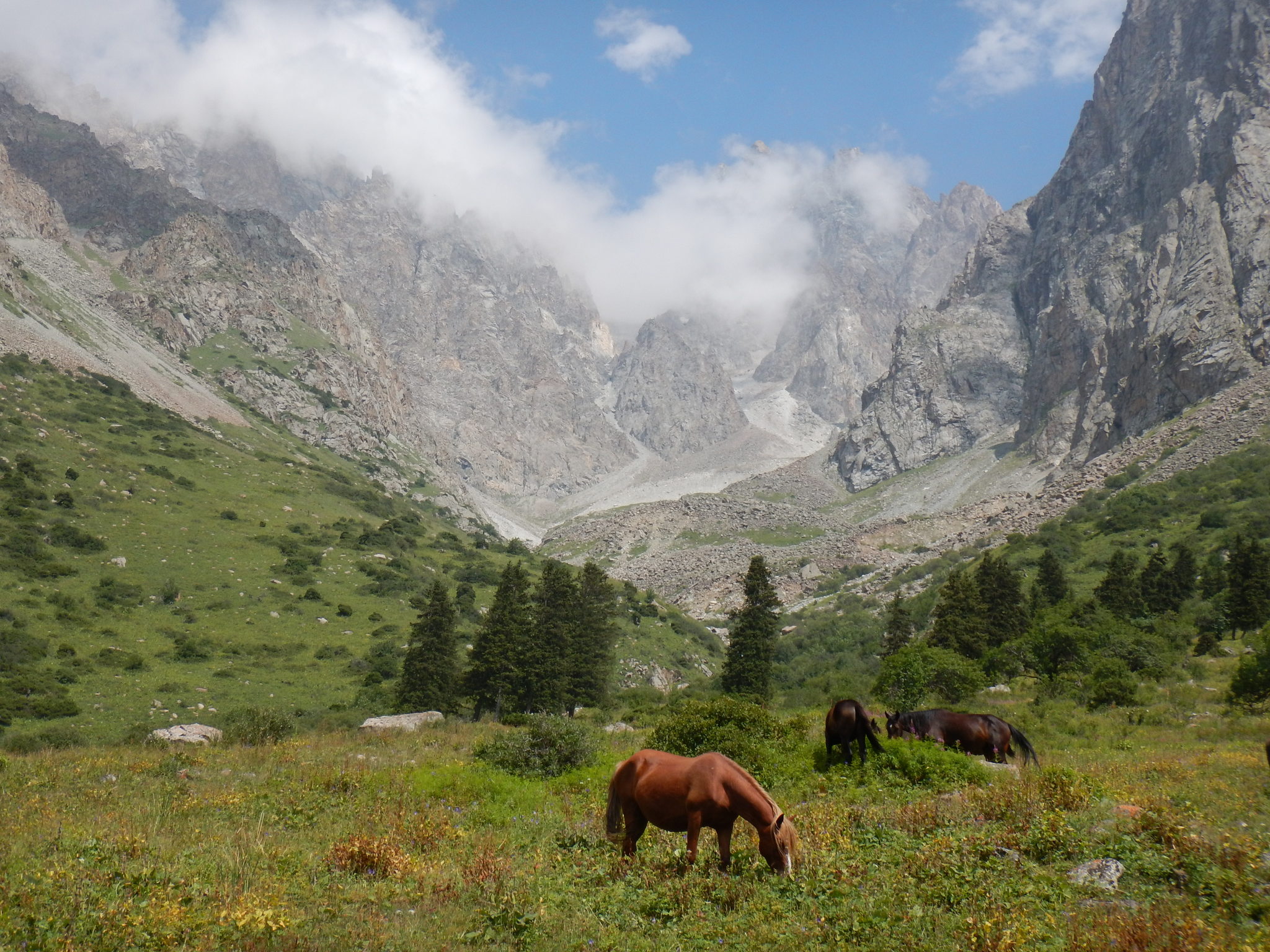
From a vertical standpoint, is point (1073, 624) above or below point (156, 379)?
below

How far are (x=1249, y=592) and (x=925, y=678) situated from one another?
25.1 metres

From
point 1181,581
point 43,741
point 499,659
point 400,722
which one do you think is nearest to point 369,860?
point 400,722

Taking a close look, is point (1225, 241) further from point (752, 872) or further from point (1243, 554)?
point (752, 872)

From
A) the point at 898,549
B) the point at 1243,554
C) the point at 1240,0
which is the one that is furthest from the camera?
the point at 1240,0

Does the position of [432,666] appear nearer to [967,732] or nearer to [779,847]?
[967,732]

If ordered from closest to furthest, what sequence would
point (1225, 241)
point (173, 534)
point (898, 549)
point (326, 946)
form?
point (326, 946)
point (173, 534)
point (1225, 241)
point (898, 549)

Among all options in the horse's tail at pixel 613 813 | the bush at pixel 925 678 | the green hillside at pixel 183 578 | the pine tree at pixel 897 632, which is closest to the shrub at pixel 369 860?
the horse's tail at pixel 613 813

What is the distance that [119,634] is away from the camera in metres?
51.8

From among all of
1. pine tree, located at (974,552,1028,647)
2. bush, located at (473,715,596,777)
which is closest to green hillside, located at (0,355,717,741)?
bush, located at (473,715,596,777)

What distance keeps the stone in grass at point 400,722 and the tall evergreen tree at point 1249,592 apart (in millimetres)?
46550

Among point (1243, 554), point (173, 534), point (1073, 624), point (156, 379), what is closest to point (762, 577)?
point (1073, 624)

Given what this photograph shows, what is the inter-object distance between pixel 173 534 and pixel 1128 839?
82.0 m

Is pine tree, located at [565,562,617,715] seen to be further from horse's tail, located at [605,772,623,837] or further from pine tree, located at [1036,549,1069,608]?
horse's tail, located at [605,772,623,837]

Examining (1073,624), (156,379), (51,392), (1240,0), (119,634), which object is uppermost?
(1240,0)
